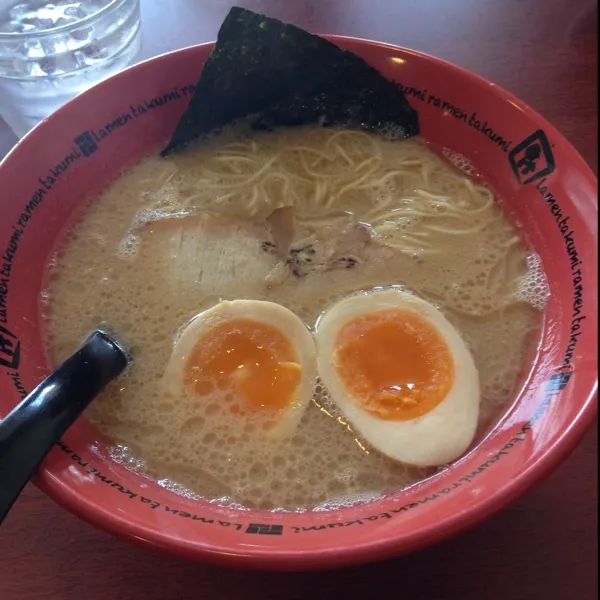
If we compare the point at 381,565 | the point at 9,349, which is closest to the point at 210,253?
the point at 9,349

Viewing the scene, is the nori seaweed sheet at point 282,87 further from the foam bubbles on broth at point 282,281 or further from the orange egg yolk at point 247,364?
the orange egg yolk at point 247,364

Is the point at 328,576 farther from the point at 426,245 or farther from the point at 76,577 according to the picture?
the point at 426,245

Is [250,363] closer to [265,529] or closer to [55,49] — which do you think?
[265,529]

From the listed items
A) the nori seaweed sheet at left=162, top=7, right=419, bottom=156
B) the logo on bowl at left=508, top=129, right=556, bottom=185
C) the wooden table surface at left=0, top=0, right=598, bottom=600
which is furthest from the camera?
the nori seaweed sheet at left=162, top=7, right=419, bottom=156

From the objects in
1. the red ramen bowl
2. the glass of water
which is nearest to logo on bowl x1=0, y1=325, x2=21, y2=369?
the red ramen bowl

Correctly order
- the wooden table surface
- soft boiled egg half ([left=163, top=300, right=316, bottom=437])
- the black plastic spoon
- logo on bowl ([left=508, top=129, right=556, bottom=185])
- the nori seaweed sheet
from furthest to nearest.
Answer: the nori seaweed sheet, logo on bowl ([left=508, top=129, right=556, bottom=185]), soft boiled egg half ([left=163, top=300, right=316, bottom=437]), the wooden table surface, the black plastic spoon

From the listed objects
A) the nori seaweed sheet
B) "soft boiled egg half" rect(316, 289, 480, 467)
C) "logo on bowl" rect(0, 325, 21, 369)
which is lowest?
"soft boiled egg half" rect(316, 289, 480, 467)

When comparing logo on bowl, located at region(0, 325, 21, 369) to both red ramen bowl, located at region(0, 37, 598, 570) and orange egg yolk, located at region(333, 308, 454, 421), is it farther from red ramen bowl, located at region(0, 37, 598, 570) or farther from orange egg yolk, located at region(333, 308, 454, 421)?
orange egg yolk, located at region(333, 308, 454, 421)

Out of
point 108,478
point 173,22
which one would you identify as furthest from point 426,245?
point 173,22
